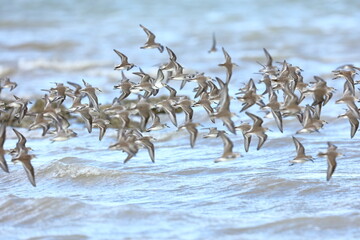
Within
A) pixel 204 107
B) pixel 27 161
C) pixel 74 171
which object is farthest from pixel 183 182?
pixel 27 161

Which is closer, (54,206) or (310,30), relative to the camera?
(54,206)

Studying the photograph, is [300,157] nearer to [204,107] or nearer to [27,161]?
[204,107]

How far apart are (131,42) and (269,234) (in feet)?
60.7

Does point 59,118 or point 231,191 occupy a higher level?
point 59,118

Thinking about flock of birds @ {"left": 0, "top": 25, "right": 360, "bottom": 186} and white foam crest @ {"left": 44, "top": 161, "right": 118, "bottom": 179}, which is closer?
flock of birds @ {"left": 0, "top": 25, "right": 360, "bottom": 186}

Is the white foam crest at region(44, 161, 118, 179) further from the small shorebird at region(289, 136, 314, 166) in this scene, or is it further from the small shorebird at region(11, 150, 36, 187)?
the small shorebird at region(289, 136, 314, 166)

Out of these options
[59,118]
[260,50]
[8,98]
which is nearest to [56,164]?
[59,118]

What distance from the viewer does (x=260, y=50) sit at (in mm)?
21984

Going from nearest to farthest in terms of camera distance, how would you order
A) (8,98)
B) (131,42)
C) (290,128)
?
(290,128), (8,98), (131,42)

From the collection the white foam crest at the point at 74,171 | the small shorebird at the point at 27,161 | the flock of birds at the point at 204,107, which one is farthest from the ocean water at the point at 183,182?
the flock of birds at the point at 204,107

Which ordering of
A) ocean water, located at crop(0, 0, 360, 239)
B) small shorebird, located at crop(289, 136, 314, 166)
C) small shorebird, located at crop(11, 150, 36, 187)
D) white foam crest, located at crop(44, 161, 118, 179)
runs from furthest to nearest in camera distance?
white foam crest, located at crop(44, 161, 118, 179)
small shorebird, located at crop(289, 136, 314, 166)
small shorebird, located at crop(11, 150, 36, 187)
ocean water, located at crop(0, 0, 360, 239)

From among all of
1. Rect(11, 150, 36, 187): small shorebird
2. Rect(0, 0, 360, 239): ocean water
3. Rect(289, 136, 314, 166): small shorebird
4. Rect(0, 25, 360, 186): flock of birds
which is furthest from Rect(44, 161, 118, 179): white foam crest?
Rect(289, 136, 314, 166): small shorebird

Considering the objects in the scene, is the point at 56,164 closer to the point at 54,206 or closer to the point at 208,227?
the point at 54,206

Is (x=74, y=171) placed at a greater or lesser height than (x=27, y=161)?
lesser
